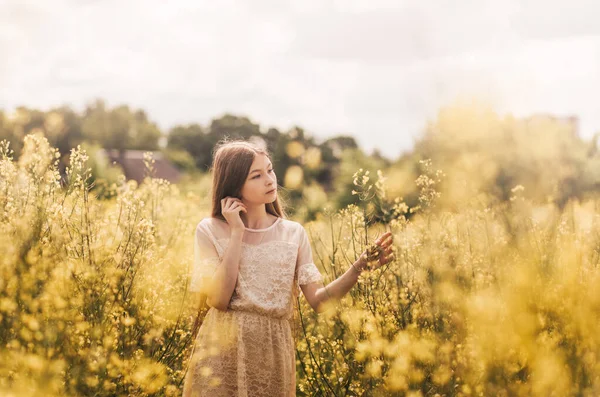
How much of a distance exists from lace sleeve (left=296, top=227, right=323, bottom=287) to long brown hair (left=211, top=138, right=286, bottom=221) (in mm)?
427

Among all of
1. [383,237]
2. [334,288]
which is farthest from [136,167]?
[383,237]

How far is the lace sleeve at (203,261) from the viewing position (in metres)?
2.93

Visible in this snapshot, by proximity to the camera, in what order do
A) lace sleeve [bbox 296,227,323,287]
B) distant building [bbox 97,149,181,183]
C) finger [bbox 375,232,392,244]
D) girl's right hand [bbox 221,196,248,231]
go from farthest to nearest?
distant building [bbox 97,149,181,183] → lace sleeve [bbox 296,227,323,287] → girl's right hand [bbox 221,196,248,231] → finger [bbox 375,232,392,244]

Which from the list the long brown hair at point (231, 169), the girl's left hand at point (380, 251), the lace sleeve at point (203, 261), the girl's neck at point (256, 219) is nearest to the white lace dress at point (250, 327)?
the lace sleeve at point (203, 261)

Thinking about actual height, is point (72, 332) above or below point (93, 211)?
below

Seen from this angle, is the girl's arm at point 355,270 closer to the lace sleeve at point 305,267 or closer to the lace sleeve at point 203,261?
the lace sleeve at point 305,267

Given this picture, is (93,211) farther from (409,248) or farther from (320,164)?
(320,164)

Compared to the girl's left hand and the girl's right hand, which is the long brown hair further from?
the girl's left hand

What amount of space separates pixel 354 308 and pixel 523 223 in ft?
5.22

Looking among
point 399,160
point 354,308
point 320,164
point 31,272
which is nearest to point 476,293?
point 354,308

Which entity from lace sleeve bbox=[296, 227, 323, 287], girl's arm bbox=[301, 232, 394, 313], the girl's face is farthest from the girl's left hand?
the girl's face

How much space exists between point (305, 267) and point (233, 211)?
48 centimetres

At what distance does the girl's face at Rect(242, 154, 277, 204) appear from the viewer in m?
3.06

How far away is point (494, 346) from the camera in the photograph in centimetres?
259
